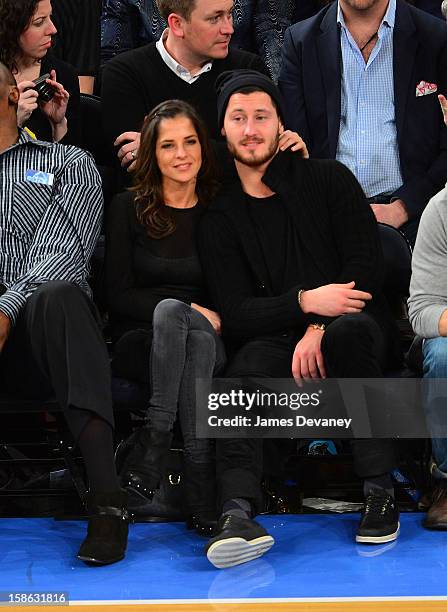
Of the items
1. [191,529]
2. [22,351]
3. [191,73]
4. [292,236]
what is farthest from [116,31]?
[191,529]

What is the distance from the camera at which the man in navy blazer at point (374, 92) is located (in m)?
3.96

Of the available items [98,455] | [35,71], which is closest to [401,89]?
[35,71]

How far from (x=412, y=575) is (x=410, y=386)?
62 cm

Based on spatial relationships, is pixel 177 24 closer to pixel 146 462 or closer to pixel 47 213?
pixel 47 213

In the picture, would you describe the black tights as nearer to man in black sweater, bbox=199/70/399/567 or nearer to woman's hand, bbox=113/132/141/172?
man in black sweater, bbox=199/70/399/567

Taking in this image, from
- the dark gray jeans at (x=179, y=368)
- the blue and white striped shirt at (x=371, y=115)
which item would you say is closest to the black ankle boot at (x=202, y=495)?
the dark gray jeans at (x=179, y=368)

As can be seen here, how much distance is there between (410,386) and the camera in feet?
10.2

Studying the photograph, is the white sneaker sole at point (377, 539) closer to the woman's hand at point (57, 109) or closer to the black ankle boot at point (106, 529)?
the black ankle boot at point (106, 529)

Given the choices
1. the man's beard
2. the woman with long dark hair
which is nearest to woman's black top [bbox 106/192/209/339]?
the woman with long dark hair

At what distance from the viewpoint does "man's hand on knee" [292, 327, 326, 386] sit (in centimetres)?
305

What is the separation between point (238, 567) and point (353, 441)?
0.46 m

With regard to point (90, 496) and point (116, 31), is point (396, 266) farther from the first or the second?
point (116, 31)

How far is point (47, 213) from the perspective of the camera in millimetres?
3273

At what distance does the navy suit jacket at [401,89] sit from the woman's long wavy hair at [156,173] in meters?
0.72
